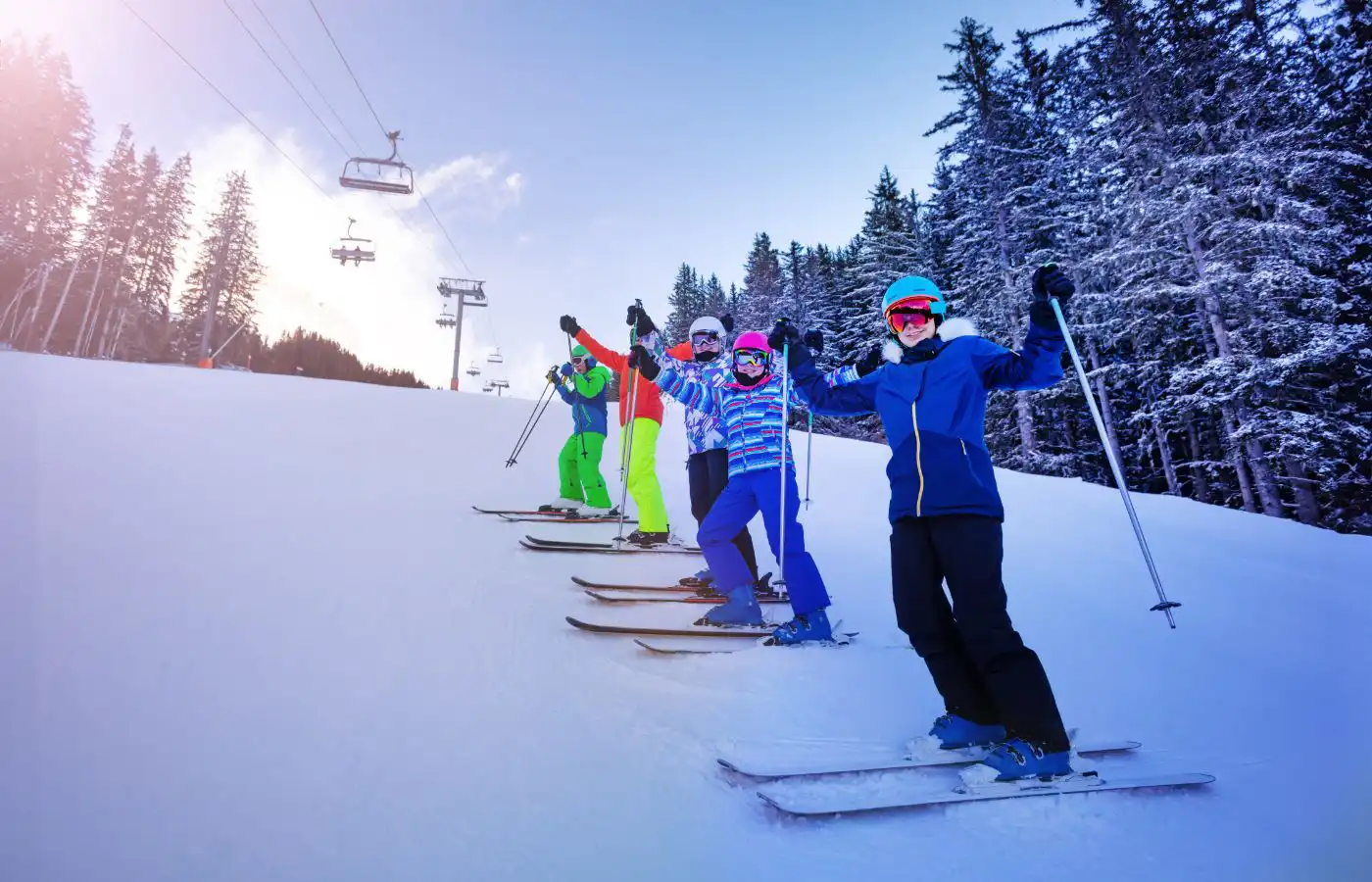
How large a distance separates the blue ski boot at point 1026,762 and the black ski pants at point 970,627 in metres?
0.03

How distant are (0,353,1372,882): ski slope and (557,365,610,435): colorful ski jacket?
171cm

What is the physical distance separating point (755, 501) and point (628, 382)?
289 centimetres

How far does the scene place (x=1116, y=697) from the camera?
3.29m

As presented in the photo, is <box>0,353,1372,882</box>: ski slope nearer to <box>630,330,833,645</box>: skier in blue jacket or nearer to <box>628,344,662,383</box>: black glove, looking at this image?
<box>630,330,833,645</box>: skier in blue jacket

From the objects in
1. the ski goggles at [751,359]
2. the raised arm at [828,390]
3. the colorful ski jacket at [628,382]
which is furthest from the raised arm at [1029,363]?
the colorful ski jacket at [628,382]

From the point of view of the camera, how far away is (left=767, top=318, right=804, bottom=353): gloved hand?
372cm

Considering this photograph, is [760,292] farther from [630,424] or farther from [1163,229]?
[630,424]

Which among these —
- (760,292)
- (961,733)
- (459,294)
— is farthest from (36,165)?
(961,733)

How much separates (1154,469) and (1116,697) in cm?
2687

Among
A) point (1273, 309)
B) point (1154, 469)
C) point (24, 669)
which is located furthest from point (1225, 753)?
point (1154, 469)

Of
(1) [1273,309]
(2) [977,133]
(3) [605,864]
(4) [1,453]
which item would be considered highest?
(2) [977,133]

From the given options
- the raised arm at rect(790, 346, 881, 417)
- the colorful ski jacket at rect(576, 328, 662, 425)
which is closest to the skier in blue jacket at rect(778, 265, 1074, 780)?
the raised arm at rect(790, 346, 881, 417)

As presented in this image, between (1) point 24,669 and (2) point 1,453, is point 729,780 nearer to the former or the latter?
(1) point 24,669

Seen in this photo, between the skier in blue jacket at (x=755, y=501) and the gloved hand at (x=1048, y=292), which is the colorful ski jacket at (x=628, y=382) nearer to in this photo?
the skier in blue jacket at (x=755, y=501)
